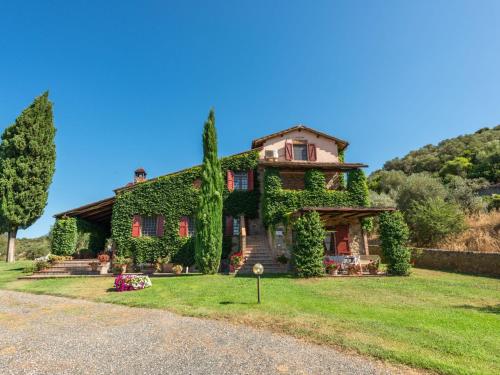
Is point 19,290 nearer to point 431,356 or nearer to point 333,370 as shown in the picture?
point 333,370

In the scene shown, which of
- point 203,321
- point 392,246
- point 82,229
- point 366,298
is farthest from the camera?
point 82,229

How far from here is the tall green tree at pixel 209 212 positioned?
1580 cm

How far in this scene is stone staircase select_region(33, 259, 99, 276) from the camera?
1627 centimetres

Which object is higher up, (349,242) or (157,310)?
(349,242)

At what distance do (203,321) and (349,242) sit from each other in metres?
14.8

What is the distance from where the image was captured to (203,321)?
22.2ft

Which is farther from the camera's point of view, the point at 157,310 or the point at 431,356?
the point at 157,310

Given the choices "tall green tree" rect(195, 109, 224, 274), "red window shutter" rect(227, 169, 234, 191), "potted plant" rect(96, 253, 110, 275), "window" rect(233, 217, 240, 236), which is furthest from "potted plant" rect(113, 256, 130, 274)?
"red window shutter" rect(227, 169, 234, 191)

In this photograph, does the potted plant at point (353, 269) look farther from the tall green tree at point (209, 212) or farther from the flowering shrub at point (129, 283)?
the flowering shrub at point (129, 283)

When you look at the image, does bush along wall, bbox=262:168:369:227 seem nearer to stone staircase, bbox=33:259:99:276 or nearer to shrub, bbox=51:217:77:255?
stone staircase, bbox=33:259:99:276

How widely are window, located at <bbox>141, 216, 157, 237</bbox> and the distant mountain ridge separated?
133ft

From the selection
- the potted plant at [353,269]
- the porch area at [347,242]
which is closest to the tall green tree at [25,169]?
the porch area at [347,242]

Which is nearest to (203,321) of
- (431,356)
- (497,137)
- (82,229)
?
(431,356)

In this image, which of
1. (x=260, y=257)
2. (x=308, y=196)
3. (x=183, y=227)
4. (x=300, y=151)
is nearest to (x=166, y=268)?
(x=183, y=227)
